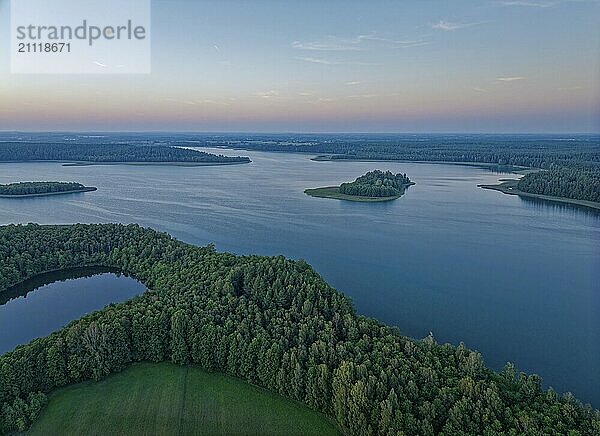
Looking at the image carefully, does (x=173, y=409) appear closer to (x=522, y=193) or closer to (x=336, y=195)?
(x=336, y=195)

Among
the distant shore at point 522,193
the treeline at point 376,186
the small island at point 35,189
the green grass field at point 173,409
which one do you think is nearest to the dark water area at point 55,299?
the green grass field at point 173,409

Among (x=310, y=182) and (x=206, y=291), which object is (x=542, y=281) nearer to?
(x=206, y=291)

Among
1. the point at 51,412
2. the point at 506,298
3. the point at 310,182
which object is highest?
the point at 310,182

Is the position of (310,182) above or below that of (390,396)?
above

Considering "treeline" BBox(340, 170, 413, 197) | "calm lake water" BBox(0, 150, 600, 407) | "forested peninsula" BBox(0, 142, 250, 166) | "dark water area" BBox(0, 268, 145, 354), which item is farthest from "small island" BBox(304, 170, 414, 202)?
"forested peninsula" BBox(0, 142, 250, 166)

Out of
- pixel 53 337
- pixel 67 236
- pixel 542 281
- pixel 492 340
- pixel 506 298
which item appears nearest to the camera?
pixel 53 337

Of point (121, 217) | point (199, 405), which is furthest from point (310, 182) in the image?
point (199, 405)
